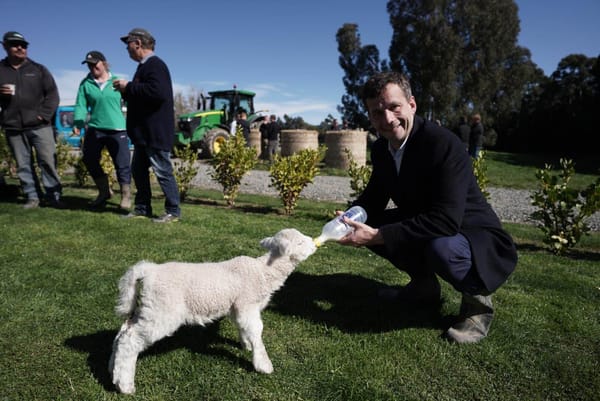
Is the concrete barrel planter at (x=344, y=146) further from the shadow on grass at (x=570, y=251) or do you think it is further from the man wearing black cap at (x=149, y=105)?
the man wearing black cap at (x=149, y=105)

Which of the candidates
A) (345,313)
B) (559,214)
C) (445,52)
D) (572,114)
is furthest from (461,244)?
(572,114)

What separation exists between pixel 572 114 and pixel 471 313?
3437 cm

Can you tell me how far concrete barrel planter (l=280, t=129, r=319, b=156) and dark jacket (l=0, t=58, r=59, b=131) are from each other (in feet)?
42.1

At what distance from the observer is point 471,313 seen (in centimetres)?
311

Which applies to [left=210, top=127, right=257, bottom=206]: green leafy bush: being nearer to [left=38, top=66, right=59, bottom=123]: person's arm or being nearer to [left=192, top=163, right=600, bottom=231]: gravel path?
[left=192, top=163, right=600, bottom=231]: gravel path

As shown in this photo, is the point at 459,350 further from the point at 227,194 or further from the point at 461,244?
the point at 227,194

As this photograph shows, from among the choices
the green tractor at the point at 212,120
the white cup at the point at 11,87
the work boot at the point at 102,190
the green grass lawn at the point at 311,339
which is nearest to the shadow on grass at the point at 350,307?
the green grass lawn at the point at 311,339

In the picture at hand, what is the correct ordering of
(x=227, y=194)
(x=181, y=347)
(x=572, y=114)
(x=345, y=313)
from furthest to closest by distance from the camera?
(x=572, y=114)
(x=227, y=194)
(x=345, y=313)
(x=181, y=347)

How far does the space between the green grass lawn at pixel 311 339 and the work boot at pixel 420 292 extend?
11cm

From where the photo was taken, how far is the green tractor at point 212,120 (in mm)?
20172

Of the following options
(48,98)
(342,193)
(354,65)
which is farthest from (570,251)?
(354,65)

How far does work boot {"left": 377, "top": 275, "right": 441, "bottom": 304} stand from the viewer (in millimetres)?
3508

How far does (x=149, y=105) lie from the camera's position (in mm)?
5551

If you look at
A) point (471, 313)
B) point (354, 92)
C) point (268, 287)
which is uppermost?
point (354, 92)
